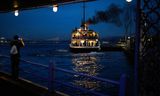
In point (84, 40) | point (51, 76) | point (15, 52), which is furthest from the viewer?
point (84, 40)

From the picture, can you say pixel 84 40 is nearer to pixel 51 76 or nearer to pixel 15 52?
pixel 15 52

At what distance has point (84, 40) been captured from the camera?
9088 cm

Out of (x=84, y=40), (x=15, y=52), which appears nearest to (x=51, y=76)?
(x=15, y=52)

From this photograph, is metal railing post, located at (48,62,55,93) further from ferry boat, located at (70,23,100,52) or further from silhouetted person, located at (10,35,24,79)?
ferry boat, located at (70,23,100,52)

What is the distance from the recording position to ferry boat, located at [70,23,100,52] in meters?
90.9

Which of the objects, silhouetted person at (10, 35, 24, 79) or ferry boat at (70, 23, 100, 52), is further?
ferry boat at (70, 23, 100, 52)

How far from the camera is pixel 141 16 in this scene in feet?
22.5

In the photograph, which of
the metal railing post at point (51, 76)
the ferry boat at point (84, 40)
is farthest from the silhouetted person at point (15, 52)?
the ferry boat at point (84, 40)

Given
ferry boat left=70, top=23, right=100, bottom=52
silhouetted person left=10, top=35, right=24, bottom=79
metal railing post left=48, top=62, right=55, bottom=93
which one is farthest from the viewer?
ferry boat left=70, top=23, right=100, bottom=52

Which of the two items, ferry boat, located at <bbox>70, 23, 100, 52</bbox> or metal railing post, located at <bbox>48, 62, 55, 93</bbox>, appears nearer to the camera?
metal railing post, located at <bbox>48, 62, 55, 93</bbox>

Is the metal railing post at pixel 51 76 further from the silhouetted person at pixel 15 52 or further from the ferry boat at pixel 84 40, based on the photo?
the ferry boat at pixel 84 40

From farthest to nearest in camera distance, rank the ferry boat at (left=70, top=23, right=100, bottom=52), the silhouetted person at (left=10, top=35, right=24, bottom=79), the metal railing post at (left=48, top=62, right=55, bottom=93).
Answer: the ferry boat at (left=70, top=23, right=100, bottom=52), the silhouetted person at (left=10, top=35, right=24, bottom=79), the metal railing post at (left=48, top=62, right=55, bottom=93)

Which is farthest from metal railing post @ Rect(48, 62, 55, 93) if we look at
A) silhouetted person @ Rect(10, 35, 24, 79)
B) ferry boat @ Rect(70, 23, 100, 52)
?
ferry boat @ Rect(70, 23, 100, 52)

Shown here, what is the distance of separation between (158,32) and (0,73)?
1191 centimetres
